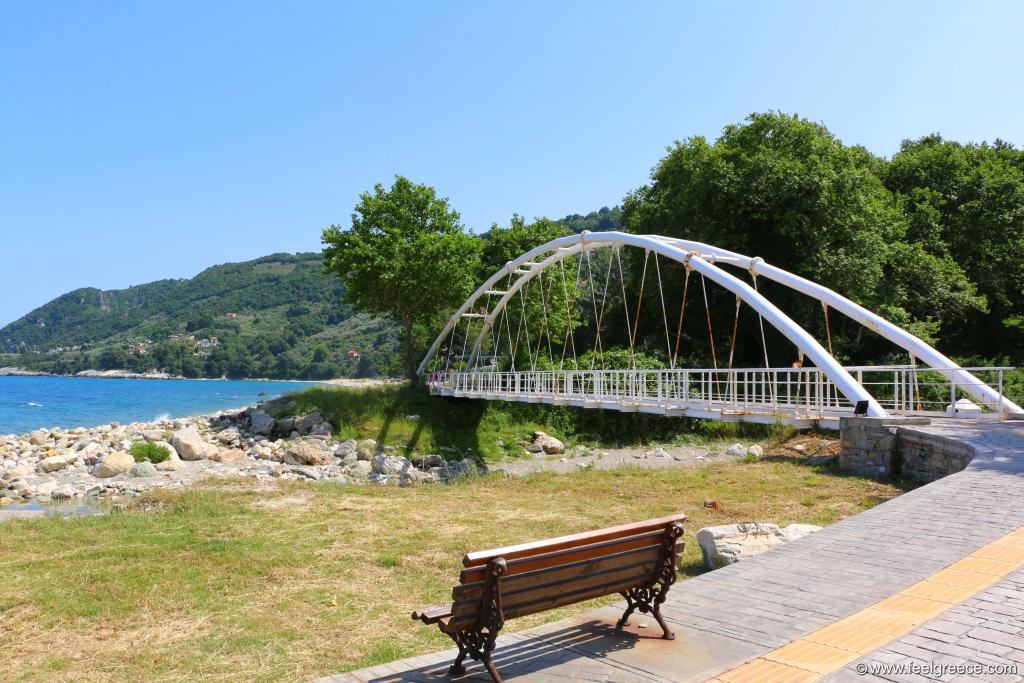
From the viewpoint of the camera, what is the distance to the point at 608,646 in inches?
170

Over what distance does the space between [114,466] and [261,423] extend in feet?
23.9

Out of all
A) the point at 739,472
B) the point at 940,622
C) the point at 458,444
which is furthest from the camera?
the point at 458,444

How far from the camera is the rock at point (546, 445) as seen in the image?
2484 centimetres

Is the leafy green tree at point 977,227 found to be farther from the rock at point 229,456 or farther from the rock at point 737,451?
the rock at point 229,456

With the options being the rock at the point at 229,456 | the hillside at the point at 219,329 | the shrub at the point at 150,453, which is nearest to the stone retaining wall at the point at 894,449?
the rock at the point at 229,456

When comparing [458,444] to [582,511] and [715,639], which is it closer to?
[582,511]

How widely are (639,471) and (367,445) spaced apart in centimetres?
1171

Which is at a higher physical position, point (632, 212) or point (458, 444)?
point (632, 212)

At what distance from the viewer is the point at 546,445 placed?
25109 mm

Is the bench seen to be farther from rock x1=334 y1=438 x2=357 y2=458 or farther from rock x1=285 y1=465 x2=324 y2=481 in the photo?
rock x1=334 y1=438 x2=357 y2=458

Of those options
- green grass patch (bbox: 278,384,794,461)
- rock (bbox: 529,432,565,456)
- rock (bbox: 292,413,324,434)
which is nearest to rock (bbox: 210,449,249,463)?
rock (bbox: 292,413,324,434)

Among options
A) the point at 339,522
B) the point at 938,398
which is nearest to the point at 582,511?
the point at 339,522

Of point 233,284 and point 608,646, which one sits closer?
point 608,646

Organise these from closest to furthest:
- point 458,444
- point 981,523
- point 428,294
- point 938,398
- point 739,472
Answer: point 981,523 → point 739,472 → point 938,398 → point 458,444 → point 428,294
